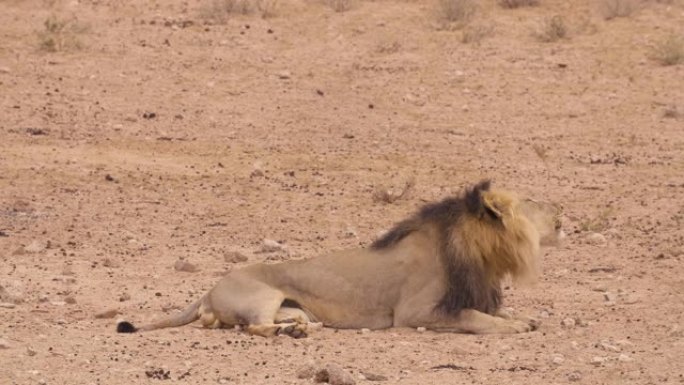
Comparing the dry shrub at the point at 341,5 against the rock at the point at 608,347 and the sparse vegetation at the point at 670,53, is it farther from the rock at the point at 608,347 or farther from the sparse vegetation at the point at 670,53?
the rock at the point at 608,347

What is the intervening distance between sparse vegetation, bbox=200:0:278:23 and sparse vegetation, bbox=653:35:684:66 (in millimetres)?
4506

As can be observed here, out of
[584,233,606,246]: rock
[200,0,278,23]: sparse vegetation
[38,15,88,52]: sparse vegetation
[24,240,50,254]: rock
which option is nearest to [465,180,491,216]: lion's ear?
[584,233,606,246]: rock

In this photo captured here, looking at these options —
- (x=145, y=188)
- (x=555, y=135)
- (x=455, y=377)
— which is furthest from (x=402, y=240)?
(x=555, y=135)

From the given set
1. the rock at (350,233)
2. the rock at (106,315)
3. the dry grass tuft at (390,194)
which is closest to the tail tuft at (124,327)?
the rock at (106,315)

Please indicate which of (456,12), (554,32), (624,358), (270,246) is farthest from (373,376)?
(456,12)

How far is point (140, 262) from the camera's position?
12.9 metres

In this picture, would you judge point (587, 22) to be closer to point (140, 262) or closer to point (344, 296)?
point (140, 262)

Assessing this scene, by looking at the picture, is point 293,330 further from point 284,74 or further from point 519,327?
point 284,74

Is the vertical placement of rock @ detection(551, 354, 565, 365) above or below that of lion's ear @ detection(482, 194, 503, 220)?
below

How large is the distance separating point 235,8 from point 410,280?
10.7 meters

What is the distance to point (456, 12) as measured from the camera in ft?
68.1

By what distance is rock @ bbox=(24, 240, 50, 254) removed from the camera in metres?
13.0

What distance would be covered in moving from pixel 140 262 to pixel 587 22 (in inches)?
365

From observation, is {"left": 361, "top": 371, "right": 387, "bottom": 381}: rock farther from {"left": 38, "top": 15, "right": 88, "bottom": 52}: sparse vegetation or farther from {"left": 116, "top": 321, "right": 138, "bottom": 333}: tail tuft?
{"left": 38, "top": 15, "right": 88, "bottom": 52}: sparse vegetation
